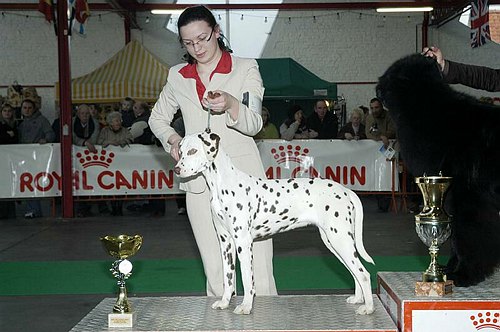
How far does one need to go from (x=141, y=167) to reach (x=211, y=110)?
22.5ft

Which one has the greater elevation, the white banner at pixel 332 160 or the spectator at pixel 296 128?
the spectator at pixel 296 128

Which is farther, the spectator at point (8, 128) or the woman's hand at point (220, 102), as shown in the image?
the spectator at point (8, 128)

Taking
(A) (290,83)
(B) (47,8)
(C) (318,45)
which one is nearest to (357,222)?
(B) (47,8)

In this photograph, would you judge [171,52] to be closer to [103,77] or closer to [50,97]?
[50,97]

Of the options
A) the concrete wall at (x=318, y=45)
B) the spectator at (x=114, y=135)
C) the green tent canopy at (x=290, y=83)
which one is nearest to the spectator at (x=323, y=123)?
the spectator at (x=114, y=135)

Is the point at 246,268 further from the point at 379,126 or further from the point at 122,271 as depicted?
the point at 379,126

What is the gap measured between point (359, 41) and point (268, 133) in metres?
7.78

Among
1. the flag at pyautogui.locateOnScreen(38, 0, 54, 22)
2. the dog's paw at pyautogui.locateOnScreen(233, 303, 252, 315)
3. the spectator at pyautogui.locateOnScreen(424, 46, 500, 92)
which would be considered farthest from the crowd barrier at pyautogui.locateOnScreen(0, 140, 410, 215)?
the dog's paw at pyautogui.locateOnScreen(233, 303, 252, 315)

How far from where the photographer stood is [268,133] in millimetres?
9703

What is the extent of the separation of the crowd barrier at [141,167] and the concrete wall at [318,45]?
7.38m

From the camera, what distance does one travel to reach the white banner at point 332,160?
9.28m

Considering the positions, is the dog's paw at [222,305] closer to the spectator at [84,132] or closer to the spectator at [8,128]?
the spectator at [84,132]

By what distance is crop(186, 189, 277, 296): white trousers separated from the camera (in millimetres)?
2854

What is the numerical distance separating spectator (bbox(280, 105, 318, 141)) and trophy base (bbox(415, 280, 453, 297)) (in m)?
6.92
